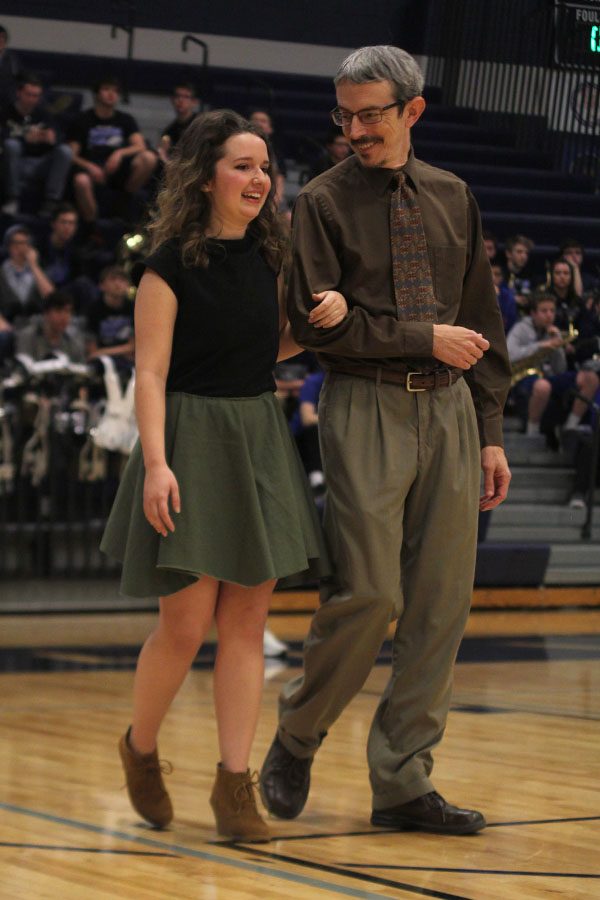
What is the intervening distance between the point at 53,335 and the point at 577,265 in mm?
4236

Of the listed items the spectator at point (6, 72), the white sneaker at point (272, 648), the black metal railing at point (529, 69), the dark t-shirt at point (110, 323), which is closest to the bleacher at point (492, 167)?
the black metal railing at point (529, 69)

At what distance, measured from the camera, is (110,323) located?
9.45 m

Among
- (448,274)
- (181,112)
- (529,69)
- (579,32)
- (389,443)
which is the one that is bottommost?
(389,443)

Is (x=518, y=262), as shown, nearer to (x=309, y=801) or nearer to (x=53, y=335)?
(x=53, y=335)

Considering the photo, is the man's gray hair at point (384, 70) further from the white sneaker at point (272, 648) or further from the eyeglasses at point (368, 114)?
the white sneaker at point (272, 648)

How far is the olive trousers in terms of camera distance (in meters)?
3.38

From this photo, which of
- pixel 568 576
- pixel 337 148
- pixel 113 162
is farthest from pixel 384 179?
pixel 337 148

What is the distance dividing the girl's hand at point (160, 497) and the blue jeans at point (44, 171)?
7.88m

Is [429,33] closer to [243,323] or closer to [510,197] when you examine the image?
[510,197]

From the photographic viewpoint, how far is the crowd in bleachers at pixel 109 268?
30.2ft

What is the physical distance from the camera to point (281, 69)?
14.0 m

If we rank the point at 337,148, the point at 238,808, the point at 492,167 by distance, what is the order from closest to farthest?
1. the point at 238,808
2. the point at 337,148
3. the point at 492,167

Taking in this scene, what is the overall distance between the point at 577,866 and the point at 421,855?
30 cm

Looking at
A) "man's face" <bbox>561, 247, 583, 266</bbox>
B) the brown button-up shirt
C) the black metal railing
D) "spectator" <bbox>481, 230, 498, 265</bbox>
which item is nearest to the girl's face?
the brown button-up shirt
